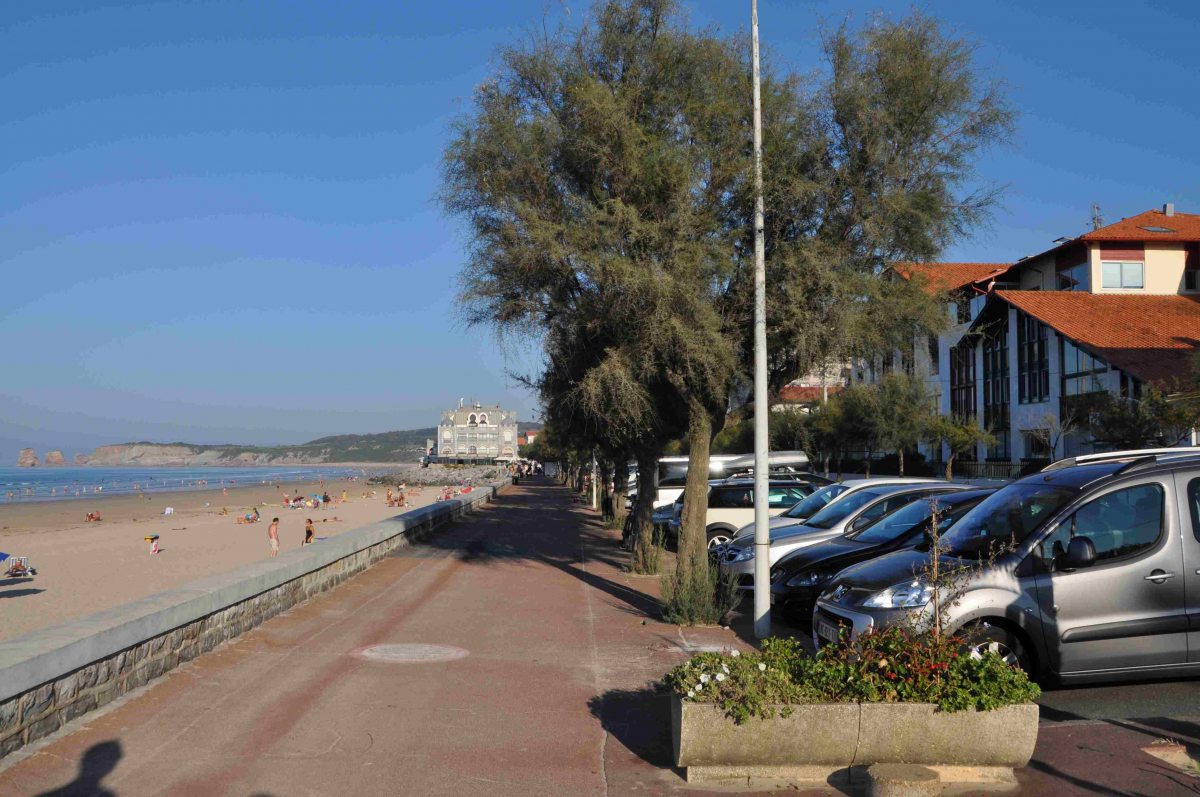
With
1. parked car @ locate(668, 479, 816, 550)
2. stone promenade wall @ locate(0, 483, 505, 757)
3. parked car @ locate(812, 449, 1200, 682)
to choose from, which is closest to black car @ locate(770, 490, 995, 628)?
parked car @ locate(812, 449, 1200, 682)

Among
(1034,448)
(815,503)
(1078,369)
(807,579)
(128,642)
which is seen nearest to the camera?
(128,642)

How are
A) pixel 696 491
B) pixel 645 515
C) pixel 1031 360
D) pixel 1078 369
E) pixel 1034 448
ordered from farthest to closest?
1. pixel 1031 360
2. pixel 1034 448
3. pixel 1078 369
4. pixel 645 515
5. pixel 696 491

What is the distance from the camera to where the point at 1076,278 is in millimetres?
40344

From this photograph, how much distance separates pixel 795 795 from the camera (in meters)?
5.12

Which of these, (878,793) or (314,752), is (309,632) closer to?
(314,752)

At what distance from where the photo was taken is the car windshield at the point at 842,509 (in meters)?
13.3

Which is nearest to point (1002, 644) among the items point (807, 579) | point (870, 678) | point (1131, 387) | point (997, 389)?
point (870, 678)

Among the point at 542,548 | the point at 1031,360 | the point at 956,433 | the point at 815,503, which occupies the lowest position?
the point at 542,548

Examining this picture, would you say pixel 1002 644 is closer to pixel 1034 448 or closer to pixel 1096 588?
pixel 1096 588

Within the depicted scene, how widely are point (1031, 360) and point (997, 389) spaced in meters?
3.59

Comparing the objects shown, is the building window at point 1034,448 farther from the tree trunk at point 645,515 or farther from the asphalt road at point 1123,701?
the asphalt road at point 1123,701

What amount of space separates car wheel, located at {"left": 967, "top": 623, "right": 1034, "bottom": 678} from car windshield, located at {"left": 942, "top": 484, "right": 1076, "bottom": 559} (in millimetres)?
634

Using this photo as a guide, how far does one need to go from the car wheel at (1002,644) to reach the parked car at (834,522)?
5875 mm

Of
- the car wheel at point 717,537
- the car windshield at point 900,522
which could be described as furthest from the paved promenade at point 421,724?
the car wheel at point 717,537
